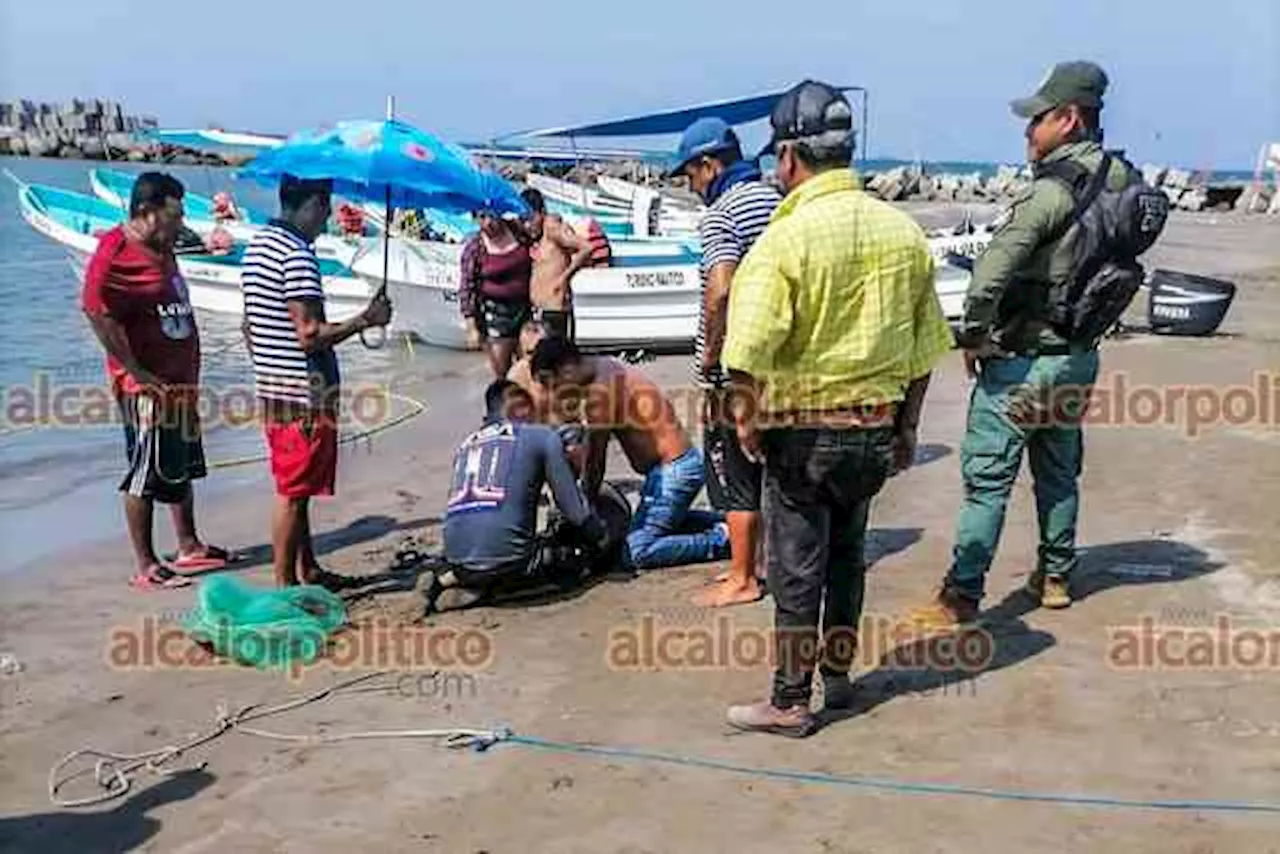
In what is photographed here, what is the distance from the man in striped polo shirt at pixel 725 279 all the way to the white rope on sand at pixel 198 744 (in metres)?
1.64

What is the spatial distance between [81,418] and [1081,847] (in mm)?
10186

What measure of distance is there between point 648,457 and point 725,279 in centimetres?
122

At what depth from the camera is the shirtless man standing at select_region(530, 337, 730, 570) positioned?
6332mm

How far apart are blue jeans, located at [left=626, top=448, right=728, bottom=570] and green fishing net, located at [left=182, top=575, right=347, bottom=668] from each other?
4.97ft

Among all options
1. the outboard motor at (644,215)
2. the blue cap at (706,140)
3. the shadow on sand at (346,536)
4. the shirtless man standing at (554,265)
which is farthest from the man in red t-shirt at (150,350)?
the outboard motor at (644,215)

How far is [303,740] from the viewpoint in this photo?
450cm

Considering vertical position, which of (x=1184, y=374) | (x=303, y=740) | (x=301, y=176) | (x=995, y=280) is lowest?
(x=303, y=740)

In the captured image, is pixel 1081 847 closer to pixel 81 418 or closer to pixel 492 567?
pixel 492 567

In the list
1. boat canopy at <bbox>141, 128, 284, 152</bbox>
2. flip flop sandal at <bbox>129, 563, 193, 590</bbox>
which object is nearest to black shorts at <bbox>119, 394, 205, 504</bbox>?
flip flop sandal at <bbox>129, 563, 193, 590</bbox>

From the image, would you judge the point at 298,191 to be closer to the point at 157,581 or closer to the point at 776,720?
the point at 157,581

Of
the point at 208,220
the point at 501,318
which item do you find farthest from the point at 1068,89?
the point at 208,220

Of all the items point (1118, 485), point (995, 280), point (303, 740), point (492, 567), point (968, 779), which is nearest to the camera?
point (968, 779)

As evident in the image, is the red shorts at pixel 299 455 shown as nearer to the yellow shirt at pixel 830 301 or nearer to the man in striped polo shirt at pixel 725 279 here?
the man in striped polo shirt at pixel 725 279

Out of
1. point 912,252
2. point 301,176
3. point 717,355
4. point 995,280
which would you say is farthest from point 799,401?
point 301,176
